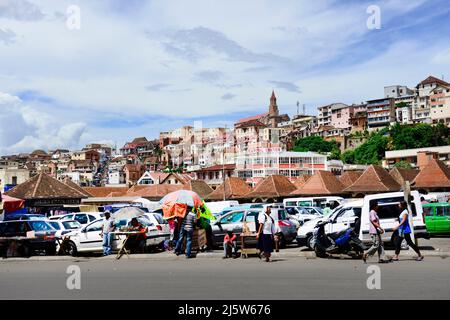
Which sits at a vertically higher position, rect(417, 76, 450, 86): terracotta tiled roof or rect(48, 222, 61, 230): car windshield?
rect(417, 76, 450, 86): terracotta tiled roof

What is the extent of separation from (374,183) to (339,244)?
38159 mm

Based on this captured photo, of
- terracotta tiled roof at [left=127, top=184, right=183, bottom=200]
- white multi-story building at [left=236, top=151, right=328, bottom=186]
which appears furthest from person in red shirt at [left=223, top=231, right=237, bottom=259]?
white multi-story building at [left=236, top=151, right=328, bottom=186]

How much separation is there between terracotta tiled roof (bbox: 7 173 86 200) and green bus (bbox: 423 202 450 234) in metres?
25.4

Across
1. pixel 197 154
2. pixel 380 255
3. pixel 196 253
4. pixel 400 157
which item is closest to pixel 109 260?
pixel 196 253

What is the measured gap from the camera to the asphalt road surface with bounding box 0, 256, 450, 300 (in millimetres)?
10164

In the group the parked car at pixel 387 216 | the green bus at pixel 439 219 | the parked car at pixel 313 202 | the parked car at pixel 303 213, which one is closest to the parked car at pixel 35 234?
the parked car at pixel 387 216

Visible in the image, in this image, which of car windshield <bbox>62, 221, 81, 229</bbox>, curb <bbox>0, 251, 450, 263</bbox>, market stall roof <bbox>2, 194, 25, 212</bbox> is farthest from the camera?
market stall roof <bbox>2, 194, 25, 212</bbox>

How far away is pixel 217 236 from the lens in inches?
811

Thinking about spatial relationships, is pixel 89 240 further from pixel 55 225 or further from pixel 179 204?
pixel 179 204

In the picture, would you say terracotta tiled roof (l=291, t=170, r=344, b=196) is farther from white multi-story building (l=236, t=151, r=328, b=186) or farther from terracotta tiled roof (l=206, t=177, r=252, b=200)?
white multi-story building (l=236, t=151, r=328, b=186)

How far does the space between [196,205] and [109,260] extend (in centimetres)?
352

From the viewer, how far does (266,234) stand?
16156mm

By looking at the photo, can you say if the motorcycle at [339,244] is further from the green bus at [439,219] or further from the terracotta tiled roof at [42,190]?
the terracotta tiled roof at [42,190]
